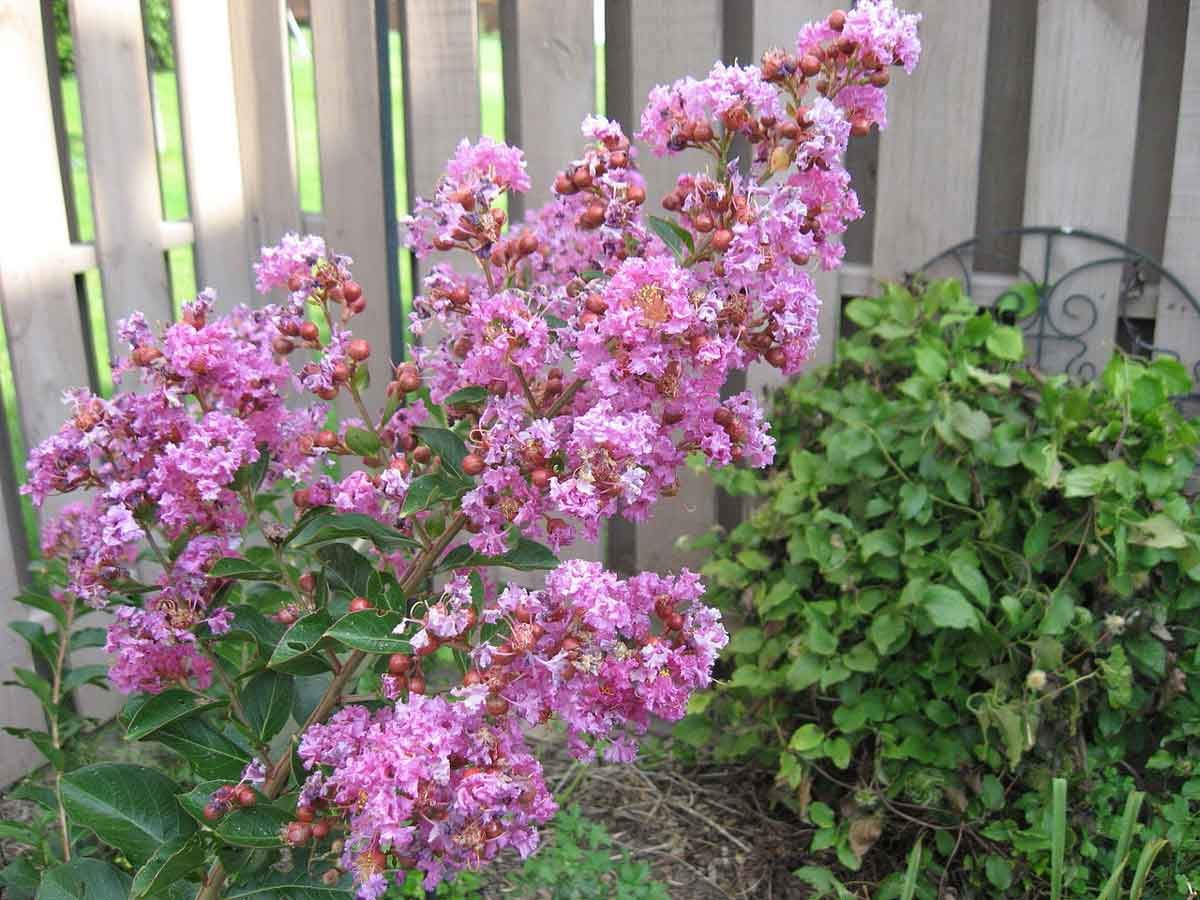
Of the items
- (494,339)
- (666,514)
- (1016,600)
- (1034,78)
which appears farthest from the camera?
(666,514)

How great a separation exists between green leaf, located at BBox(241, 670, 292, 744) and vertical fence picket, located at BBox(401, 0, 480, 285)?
145 centimetres

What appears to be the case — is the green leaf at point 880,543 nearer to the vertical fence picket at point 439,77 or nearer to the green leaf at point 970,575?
the green leaf at point 970,575

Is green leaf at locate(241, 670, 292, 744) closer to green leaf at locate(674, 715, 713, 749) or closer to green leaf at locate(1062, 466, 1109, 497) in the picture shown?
green leaf at locate(674, 715, 713, 749)

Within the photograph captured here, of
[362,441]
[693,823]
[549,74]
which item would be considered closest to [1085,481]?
[693,823]

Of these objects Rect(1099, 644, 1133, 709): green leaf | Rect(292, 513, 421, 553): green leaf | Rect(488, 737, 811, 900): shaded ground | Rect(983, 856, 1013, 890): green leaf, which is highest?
Rect(292, 513, 421, 553): green leaf

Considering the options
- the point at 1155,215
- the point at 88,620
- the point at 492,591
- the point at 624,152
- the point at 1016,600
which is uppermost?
the point at 624,152

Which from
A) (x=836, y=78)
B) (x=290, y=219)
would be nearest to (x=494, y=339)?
(x=836, y=78)

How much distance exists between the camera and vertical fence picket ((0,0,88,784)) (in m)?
2.06

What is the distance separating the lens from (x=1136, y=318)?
2.24 meters

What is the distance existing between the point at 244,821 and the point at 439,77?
1.82 m

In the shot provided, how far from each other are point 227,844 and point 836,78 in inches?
38.6

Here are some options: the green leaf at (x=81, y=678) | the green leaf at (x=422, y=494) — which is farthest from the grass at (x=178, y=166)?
the green leaf at (x=422, y=494)

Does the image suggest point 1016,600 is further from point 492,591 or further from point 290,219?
point 290,219

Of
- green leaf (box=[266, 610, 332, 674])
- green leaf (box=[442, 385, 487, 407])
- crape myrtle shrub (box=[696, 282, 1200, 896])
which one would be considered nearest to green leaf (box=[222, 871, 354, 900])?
green leaf (box=[266, 610, 332, 674])
